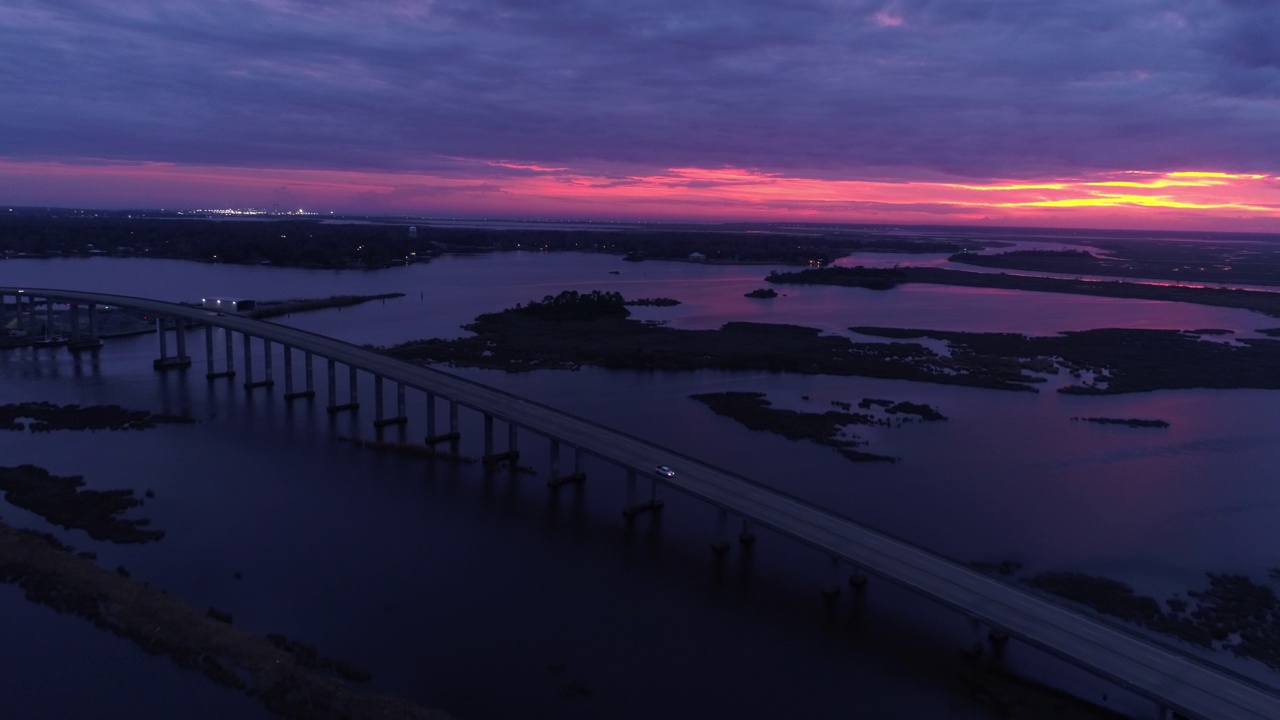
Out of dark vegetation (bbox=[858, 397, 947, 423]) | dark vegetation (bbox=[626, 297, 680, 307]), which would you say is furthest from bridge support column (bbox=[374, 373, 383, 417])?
dark vegetation (bbox=[626, 297, 680, 307])

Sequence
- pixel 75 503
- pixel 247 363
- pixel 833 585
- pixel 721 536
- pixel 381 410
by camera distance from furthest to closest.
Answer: pixel 247 363
pixel 381 410
pixel 75 503
pixel 721 536
pixel 833 585

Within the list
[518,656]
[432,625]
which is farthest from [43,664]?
[518,656]

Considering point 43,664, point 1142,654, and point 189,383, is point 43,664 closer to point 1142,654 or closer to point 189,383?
point 1142,654

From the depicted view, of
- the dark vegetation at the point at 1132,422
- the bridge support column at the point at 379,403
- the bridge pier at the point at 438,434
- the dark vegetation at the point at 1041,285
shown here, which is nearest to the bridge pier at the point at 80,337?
the bridge support column at the point at 379,403

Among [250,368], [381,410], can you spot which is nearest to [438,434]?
[381,410]

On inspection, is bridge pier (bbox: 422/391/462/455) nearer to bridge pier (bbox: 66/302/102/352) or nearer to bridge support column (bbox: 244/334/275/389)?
bridge support column (bbox: 244/334/275/389)

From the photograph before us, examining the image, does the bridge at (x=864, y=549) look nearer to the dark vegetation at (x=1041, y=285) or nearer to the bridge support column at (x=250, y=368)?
the bridge support column at (x=250, y=368)

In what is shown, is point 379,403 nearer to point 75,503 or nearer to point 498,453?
point 498,453
